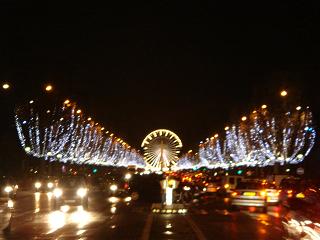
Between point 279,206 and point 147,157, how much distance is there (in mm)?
92200

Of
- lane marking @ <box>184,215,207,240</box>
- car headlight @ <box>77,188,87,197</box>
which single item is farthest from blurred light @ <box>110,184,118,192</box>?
lane marking @ <box>184,215,207,240</box>

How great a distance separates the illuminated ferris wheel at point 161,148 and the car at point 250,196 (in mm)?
93794

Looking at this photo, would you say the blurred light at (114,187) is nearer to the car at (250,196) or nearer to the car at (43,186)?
the car at (43,186)

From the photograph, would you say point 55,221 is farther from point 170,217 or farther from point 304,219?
point 304,219

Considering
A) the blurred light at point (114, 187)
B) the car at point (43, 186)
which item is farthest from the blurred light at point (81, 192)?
the car at point (43, 186)

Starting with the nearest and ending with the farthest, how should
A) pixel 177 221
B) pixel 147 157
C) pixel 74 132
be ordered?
pixel 177 221 < pixel 74 132 < pixel 147 157

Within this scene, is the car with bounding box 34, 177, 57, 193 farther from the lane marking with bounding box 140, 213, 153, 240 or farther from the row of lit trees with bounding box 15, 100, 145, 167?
the lane marking with bounding box 140, 213, 153, 240

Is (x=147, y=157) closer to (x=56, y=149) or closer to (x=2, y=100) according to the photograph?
(x=56, y=149)

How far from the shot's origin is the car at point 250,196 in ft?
116

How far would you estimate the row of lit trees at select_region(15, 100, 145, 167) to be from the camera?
75062 millimetres

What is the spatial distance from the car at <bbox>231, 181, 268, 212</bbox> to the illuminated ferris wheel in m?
93.8

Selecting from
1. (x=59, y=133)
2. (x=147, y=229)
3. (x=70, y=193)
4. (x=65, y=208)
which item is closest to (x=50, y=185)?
(x=70, y=193)

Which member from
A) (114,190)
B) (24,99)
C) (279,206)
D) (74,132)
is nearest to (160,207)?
(279,206)

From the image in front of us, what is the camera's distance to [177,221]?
27.7 m
